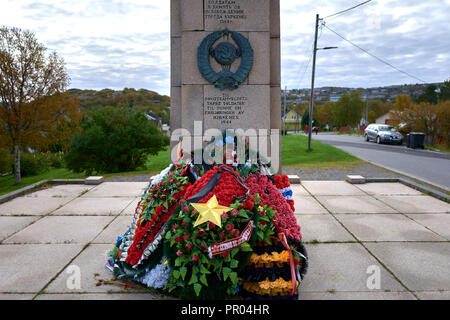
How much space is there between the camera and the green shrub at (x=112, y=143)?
1758 centimetres

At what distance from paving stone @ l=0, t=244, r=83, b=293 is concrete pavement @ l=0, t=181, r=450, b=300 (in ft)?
0.04

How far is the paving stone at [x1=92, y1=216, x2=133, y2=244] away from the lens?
15.8 feet

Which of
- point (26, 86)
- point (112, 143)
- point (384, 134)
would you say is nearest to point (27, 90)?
point (26, 86)

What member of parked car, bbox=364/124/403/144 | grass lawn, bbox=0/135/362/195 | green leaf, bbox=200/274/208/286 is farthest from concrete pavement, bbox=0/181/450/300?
parked car, bbox=364/124/403/144

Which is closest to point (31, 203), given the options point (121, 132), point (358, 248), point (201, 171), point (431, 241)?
point (201, 171)

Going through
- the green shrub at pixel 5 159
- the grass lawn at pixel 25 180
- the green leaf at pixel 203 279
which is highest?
the green leaf at pixel 203 279

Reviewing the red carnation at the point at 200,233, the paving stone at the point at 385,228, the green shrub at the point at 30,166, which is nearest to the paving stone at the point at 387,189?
the paving stone at the point at 385,228

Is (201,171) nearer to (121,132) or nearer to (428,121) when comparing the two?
(121,132)

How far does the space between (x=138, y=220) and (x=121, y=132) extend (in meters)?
14.8

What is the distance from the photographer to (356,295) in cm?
329

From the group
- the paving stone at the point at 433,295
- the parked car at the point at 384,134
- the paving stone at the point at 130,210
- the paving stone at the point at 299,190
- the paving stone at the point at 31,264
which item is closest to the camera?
the paving stone at the point at 433,295

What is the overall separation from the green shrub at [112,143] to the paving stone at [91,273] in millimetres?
13701

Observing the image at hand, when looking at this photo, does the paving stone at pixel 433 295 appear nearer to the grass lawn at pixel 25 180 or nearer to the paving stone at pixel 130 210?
the paving stone at pixel 130 210

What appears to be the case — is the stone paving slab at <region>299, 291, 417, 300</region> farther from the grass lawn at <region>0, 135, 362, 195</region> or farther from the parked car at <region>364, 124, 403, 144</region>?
the parked car at <region>364, 124, 403, 144</region>
